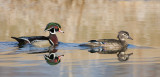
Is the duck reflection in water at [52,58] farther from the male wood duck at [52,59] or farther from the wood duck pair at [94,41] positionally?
the wood duck pair at [94,41]

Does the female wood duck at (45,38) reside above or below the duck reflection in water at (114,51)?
above

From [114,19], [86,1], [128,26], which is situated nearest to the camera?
[128,26]

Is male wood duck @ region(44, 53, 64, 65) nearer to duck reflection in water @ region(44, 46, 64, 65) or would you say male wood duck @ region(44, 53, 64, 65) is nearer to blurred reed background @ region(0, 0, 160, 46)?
duck reflection in water @ region(44, 46, 64, 65)

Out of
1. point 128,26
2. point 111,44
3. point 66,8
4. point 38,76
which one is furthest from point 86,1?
point 38,76

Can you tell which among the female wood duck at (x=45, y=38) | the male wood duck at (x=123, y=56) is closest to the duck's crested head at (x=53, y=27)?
A: the female wood duck at (x=45, y=38)

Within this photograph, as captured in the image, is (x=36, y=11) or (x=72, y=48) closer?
(x=72, y=48)

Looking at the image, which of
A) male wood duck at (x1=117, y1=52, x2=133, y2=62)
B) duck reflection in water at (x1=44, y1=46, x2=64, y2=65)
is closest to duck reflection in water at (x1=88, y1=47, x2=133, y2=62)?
male wood duck at (x1=117, y1=52, x2=133, y2=62)

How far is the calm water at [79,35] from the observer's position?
9.95 m

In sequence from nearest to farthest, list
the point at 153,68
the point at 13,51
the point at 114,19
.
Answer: the point at 153,68
the point at 13,51
the point at 114,19

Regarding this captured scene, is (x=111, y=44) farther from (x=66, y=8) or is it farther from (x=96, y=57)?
(x=66, y=8)

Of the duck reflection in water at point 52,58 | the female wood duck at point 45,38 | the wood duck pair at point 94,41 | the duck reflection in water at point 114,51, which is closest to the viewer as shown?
the duck reflection in water at point 52,58

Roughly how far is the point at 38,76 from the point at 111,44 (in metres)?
5.28

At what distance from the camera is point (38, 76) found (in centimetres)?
909

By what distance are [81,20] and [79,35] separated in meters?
4.80
